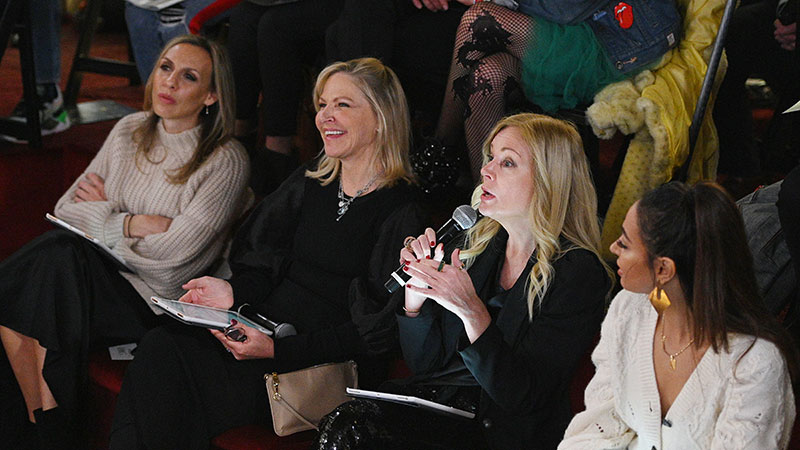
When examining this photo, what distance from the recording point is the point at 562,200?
206cm

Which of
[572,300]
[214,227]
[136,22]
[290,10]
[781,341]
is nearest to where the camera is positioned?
[781,341]

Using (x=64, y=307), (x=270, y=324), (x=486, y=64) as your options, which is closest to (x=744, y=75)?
(x=486, y=64)

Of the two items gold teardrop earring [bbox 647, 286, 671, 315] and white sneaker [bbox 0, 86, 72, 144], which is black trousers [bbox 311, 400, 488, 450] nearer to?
gold teardrop earring [bbox 647, 286, 671, 315]

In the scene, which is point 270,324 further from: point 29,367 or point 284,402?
point 29,367

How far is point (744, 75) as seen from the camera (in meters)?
3.48

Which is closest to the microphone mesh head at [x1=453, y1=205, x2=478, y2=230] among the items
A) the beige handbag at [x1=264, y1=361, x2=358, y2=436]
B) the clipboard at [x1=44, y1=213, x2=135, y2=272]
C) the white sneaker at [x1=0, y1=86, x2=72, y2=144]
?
the beige handbag at [x1=264, y1=361, x2=358, y2=436]

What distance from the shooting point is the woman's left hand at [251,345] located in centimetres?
239

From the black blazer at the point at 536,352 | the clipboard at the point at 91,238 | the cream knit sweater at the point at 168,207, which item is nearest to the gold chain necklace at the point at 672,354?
the black blazer at the point at 536,352

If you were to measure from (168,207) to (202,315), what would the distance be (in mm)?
617

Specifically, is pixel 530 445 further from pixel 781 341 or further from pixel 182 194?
pixel 182 194

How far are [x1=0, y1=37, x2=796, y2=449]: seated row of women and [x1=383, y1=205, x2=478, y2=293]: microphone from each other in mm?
28

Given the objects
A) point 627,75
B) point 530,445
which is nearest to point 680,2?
point 627,75

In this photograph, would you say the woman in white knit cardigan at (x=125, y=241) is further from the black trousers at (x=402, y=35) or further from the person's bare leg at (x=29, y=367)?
the black trousers at (x=402, y=35)

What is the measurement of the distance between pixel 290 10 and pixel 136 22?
3.19 feet
